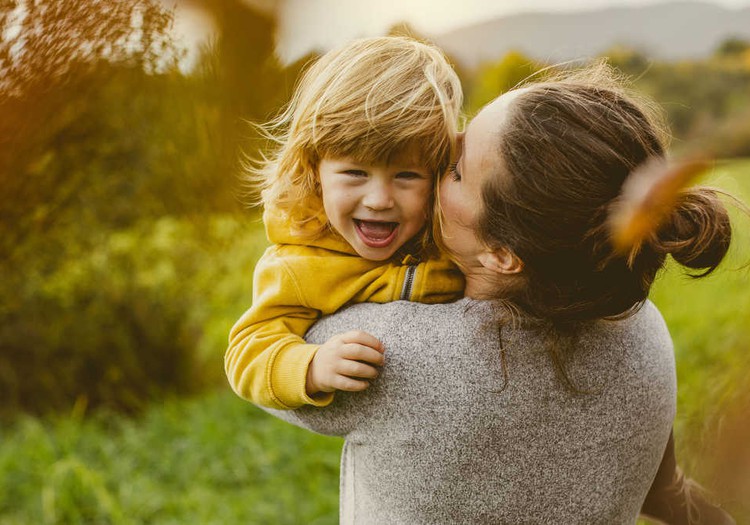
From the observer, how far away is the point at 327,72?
4.99 ft

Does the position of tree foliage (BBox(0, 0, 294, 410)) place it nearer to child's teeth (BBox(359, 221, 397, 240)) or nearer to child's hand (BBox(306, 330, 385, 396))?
child's teeth (BBox(359, 221, 397, 240))

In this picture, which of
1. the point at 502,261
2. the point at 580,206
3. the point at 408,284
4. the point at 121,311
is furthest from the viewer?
the point at 121,311

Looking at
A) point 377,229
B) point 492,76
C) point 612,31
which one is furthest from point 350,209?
point 492,76

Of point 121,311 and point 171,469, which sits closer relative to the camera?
point 171,469

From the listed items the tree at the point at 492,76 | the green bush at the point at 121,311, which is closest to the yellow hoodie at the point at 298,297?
the tree at the point at 492,76

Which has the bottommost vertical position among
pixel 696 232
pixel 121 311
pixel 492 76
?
pixel 121 311

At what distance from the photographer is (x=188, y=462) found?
4020 mm

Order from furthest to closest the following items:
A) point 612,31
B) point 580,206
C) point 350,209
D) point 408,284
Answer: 1. point 612,31
2. point 350,209
3. point 408,284
4. point 580,206

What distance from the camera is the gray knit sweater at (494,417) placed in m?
1.16

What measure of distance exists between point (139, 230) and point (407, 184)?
10.2ft

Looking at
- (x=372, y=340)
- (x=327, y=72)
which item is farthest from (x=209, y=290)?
(x=372, y=340)

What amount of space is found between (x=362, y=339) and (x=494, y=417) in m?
0.24

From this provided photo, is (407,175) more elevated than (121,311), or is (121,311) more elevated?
(407,175)

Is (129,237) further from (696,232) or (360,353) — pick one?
(696,232)
